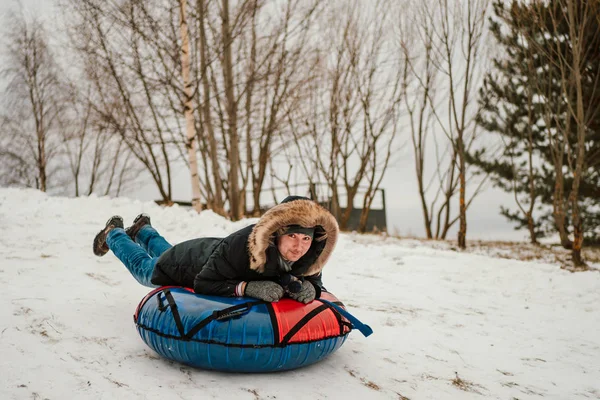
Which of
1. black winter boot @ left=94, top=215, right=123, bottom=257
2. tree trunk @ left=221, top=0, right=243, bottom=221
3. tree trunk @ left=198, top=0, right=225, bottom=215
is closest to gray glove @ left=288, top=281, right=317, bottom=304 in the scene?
black winter boot @ left=94, top=215, right=123, bottom=257

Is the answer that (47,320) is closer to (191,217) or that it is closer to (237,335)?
(237,335)

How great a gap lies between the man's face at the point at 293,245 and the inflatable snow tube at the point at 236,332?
0.31m

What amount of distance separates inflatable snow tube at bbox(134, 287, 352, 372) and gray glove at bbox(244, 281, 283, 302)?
4 centimetres

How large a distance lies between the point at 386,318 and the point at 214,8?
33.0 ft

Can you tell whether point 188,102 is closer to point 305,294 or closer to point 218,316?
point 305,294

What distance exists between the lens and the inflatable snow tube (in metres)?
2.60

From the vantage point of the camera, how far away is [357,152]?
45.4ft

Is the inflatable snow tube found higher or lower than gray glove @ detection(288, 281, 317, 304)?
lower

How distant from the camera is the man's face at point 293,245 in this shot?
291 centimetres

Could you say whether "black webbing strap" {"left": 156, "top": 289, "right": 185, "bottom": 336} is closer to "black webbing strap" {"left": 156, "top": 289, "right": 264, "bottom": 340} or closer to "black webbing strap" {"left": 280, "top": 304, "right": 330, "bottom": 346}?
"black webbing strap" {"left": 156, "top": 289, "right": 264, "bottom": 340}

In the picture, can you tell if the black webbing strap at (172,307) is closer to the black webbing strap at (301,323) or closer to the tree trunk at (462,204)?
the black webbing strap at (301,323)

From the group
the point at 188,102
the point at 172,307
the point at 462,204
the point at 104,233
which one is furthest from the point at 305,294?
the point at 462,204

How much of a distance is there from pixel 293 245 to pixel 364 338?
125 centimetres

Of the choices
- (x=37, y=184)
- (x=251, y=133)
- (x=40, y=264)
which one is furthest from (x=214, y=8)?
(x=37, y=184)
